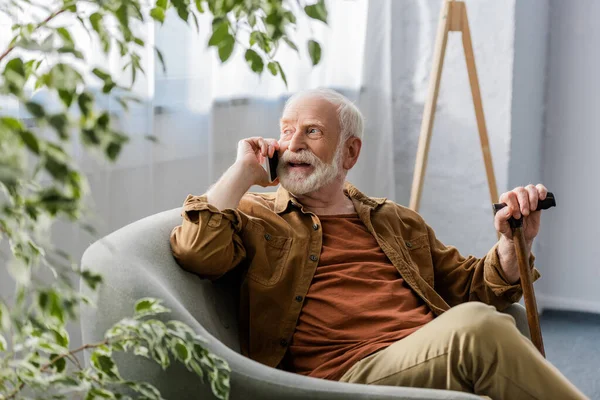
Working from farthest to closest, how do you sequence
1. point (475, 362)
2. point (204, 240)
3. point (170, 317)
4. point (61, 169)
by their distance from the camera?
point (204, 240) → point (475, 362) → point (170, 317) → point (61, 169)

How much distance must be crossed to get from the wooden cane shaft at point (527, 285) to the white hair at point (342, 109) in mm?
531

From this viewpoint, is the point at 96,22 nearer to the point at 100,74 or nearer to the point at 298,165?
the point at 100,74

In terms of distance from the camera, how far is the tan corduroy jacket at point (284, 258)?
1.87 m

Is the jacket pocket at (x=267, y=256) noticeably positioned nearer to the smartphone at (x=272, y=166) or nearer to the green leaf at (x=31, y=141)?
the smartphone at (x=272, y=166)

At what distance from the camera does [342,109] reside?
2.26 meters

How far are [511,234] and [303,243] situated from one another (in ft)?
1.70

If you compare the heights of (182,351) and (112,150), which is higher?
(112,150)

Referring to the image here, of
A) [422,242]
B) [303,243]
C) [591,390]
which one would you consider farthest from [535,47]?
[303,243]

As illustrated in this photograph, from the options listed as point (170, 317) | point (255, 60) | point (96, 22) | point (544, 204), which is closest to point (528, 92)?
point (544, 204)

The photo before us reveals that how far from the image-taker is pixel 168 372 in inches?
58.2

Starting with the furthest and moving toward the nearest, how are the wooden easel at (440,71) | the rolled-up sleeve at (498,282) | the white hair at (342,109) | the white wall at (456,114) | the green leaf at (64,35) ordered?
1. the white wall at (456,114)
2. the wooden easel at (440,71)
3. the white hair at (342,109)
4. the rolled-up sleeve at (498,282)
5. the green leaf at (64,35)

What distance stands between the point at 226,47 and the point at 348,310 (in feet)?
3.22

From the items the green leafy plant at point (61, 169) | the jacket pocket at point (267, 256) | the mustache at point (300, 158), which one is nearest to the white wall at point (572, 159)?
the mustache at point (300, 158)

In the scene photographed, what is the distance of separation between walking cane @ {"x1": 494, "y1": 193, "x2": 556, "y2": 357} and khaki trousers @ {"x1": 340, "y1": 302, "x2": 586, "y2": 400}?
307 mm
